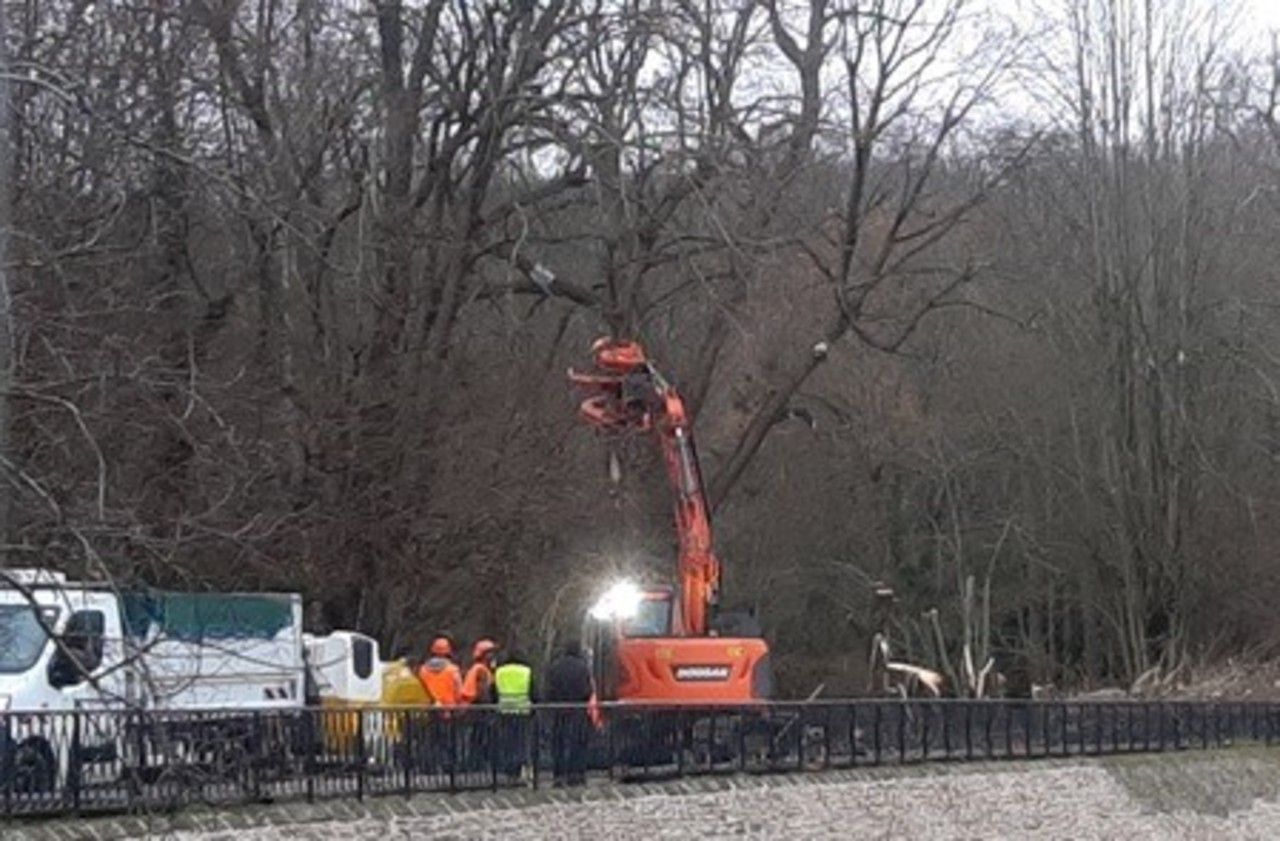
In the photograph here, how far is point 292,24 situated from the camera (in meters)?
27.8

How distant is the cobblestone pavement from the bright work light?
3.35 metres

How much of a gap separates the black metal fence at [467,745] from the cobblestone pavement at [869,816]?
355 millimetres

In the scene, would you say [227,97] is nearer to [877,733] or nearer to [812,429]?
[877,733]

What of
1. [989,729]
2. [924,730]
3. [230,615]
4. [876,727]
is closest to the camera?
[230,615]

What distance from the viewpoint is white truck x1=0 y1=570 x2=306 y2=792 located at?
412 inches

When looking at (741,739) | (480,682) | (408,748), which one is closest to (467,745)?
(408,748)

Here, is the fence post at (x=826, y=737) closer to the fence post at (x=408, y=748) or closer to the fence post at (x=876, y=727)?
the fence post at (x=876, y=727)

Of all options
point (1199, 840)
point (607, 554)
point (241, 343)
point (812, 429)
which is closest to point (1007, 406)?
point (812, 429)

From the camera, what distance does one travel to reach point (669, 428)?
26.7m

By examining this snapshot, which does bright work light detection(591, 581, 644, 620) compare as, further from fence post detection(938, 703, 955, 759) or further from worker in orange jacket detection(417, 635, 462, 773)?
fence post detection(938, 703, 955, 759)

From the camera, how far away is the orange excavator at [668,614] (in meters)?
25.5

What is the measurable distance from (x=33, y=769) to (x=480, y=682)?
1002 cm

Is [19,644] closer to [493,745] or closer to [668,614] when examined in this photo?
[493,745]

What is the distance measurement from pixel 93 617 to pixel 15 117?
2718 millimetres
